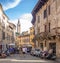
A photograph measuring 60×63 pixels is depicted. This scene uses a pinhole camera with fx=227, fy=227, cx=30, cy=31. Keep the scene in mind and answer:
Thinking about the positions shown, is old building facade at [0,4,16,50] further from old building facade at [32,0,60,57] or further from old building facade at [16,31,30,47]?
old building facade at [16,31,30,47]

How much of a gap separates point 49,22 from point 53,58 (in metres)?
7.69

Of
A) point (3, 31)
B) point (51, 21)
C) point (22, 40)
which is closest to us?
point (51, 21)

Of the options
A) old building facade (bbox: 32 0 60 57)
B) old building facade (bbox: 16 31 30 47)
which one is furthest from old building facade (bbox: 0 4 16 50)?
old building facade (bbox: 16 31 30 47)

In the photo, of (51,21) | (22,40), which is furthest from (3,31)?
(22,40)

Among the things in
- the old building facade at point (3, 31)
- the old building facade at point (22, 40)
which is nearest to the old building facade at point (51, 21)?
the old building facade at point (3, 31)

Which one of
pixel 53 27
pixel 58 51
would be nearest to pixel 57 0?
pixel 53 27

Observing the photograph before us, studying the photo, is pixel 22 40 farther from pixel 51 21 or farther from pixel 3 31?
pixel 51 21

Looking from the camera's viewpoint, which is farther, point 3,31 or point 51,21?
point 3,31

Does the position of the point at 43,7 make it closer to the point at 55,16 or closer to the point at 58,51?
the point at 55,16

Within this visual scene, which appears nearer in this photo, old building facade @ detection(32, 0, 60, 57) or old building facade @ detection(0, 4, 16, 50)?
old building facade @ detection(32, 0, 60, 57)

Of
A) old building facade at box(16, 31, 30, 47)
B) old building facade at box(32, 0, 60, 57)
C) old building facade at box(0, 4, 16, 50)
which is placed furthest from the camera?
old building facade at box(16, 31, 30, 47)

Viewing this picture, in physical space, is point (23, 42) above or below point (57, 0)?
below

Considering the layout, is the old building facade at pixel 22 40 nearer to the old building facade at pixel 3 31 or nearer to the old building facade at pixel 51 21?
the old building facade at pixel 3 31

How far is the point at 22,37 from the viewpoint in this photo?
336ft
